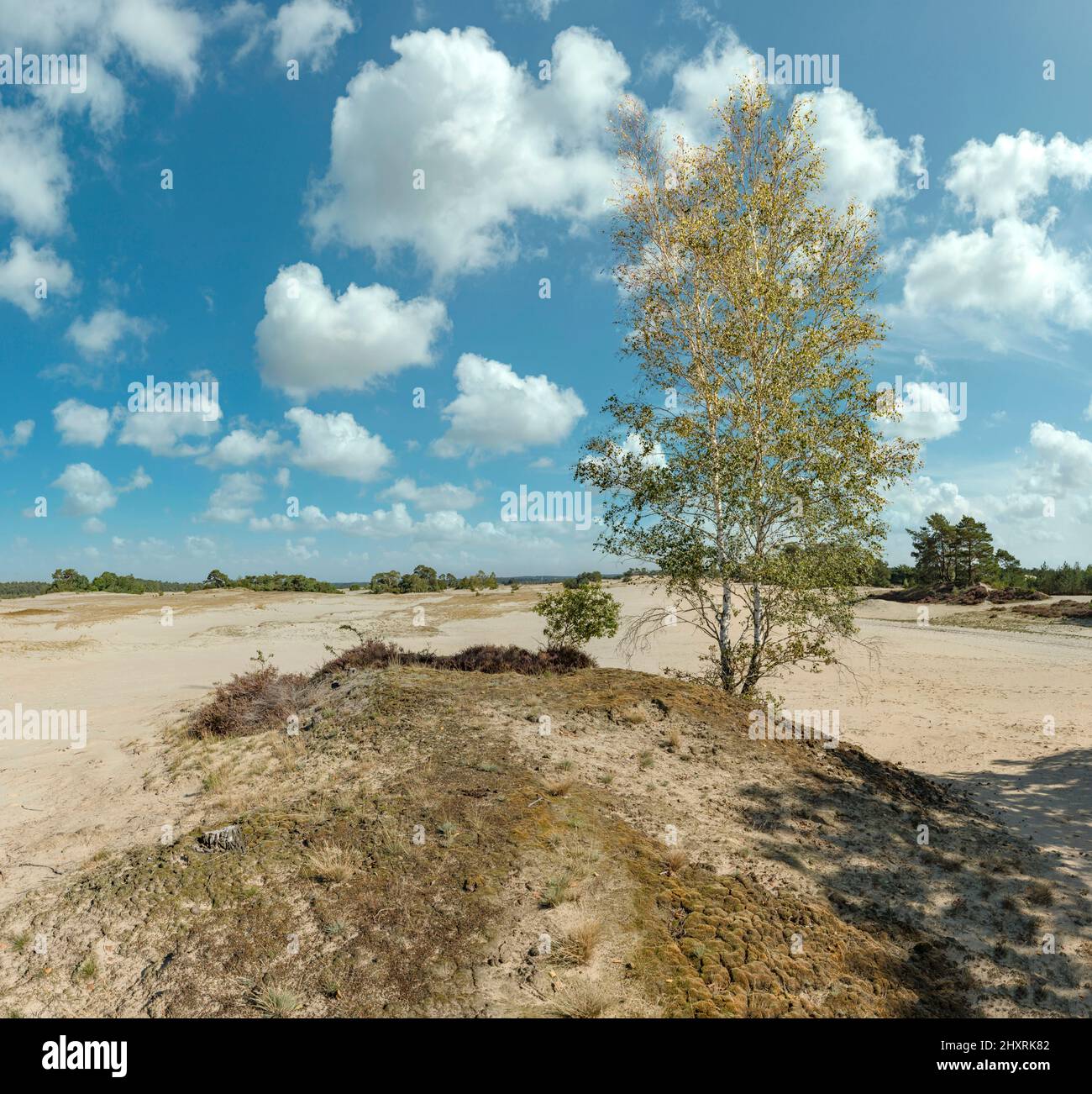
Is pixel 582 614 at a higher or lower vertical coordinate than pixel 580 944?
higher

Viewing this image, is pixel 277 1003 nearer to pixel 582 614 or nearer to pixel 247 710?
pixel 247 710

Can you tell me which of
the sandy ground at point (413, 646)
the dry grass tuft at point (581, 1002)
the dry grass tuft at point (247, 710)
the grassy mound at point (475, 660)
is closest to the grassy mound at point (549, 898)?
the dry grass tuft at point (581, 1002)

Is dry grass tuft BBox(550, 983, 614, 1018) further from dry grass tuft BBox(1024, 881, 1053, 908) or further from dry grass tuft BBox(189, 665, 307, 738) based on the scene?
dry grass tuft BBox(189, 665, 307, 738)

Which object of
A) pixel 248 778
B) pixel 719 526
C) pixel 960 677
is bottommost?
pixel 960 677

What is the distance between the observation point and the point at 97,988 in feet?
16.0

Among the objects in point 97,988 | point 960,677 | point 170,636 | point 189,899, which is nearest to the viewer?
point 97,988

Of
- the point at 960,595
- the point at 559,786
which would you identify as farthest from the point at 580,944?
the point at 960,595

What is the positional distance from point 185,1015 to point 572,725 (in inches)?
271

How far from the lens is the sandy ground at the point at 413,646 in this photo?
29.8ft

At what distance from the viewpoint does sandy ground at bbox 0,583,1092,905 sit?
907 cm

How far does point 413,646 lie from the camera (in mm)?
28047

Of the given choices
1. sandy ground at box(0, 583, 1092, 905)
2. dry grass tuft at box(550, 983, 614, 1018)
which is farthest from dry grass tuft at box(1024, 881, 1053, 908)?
dry grass tuft at box(550, 983, 614, 1018)
